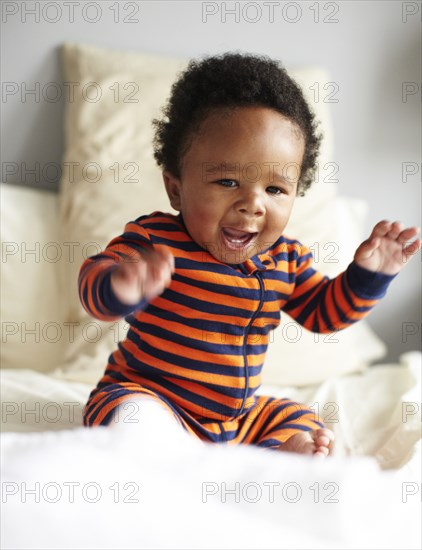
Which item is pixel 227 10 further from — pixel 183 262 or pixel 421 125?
pixel 183 262

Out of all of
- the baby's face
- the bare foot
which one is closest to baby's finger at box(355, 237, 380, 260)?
the baby's face

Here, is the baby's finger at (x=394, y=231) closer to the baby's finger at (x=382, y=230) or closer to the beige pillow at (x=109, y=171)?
the baby's finger at (x=382, y=230)

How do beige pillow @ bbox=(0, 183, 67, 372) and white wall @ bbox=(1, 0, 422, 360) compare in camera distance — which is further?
white wall @ bbox=(1, 0, 422, 360)

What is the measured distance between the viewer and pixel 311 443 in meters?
0.90

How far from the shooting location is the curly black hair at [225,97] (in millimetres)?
870

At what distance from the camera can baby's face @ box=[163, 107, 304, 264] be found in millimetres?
844

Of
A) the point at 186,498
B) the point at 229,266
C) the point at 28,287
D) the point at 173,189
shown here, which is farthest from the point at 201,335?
the point at 28,287

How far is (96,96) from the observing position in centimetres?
140

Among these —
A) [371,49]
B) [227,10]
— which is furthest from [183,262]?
[371,49]

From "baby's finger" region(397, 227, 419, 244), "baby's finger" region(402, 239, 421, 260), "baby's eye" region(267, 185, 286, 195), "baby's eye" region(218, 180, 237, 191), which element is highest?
"baby's eye" region(218, 180, 237, 191)

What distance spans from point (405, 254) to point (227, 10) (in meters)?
0.83

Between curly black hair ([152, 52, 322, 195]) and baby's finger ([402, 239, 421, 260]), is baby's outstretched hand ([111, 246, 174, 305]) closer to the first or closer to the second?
curly black hair ([152, 52, 322, 195])

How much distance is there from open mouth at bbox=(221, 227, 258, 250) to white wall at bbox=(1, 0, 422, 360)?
72 cm

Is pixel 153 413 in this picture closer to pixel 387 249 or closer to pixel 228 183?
pixel 228 183
